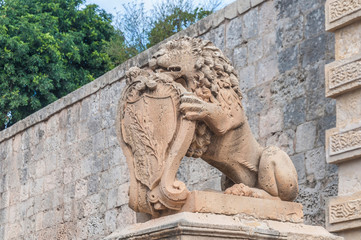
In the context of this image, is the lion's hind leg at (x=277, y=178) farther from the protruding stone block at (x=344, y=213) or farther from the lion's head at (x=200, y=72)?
the protruding stone block at (x=344, y=213)

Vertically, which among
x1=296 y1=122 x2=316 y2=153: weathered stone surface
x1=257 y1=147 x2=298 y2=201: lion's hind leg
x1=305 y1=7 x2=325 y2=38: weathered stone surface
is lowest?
x1=257 y1=147 x2=298 y2=201: lion's hind leg

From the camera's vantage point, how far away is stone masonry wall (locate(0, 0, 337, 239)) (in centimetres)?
658

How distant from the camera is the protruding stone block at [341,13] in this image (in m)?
5.67

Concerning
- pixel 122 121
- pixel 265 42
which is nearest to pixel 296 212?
pixel 122 121

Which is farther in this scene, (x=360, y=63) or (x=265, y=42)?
(x=265, y=42)

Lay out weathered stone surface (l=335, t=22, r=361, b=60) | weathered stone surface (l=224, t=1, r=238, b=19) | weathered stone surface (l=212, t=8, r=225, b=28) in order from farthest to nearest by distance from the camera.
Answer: weathered stone surface (l=212, t=8, r=225, b=28), weathered stone surface (l=224, t=1, r=238, b=19), weathered stone surface (l=335, t=22, r=361, b=60)

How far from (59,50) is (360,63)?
1302 centimetres

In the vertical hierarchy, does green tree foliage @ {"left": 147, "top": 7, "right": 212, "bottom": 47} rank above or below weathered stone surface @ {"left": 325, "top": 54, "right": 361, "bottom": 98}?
above

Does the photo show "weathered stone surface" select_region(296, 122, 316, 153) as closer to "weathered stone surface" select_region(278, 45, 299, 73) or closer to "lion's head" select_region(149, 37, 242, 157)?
"weathered stone surface" select_region(278, 45, 299, 73)

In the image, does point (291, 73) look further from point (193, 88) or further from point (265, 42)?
point (193, 88)

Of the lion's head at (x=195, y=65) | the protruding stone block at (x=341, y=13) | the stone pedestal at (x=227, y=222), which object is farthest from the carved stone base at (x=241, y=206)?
the protruding stone block at (x=341, y=13)

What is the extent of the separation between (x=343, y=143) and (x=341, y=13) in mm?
1050

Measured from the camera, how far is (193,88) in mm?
4238

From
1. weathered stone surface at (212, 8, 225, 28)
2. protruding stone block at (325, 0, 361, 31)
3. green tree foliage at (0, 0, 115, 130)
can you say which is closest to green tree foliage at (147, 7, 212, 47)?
green tree foliage at (0, 0, 115, 130)
